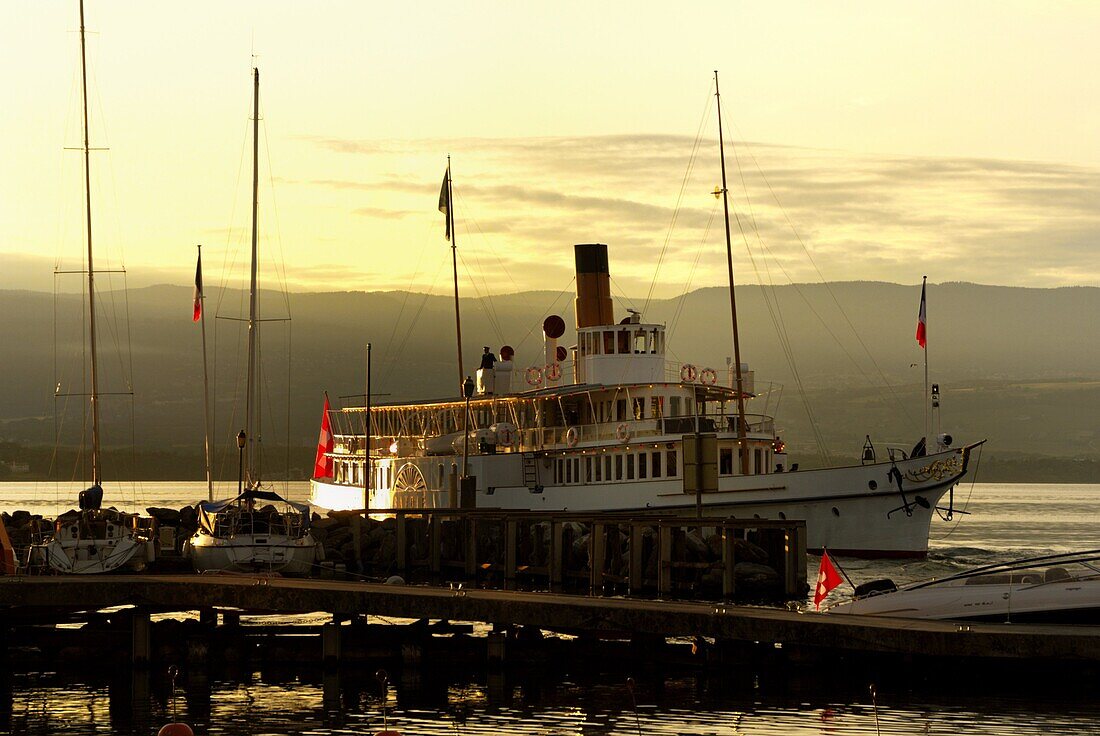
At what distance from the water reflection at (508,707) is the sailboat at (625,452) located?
72.8 ft

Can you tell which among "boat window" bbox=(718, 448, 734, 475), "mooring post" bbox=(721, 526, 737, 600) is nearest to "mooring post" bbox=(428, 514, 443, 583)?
"mooring post" bbox=(721, 526, 737, 600)

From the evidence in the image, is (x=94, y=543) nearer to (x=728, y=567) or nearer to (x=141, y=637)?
(x=141, y=637)

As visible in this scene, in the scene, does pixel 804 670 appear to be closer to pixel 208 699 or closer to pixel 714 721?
pixel 714 721

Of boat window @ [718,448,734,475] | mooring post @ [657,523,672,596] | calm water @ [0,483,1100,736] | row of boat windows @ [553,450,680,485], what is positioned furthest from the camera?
boat window @ [718,448,734,475]

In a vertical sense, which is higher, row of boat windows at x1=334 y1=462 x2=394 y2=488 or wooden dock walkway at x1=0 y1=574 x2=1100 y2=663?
row of boat windows at x1=334 y1=462 x2=394 y2=488

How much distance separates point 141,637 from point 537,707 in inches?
364

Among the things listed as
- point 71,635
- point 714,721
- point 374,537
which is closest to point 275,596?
point 71,635

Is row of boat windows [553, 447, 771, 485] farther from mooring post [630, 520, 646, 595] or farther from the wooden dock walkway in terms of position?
the wooden dock walkway

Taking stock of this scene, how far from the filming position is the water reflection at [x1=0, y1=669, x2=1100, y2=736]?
26.0 meters

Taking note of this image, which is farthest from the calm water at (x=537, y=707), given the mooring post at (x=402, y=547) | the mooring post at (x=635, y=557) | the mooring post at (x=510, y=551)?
the mooring post at (x=402, y=547)

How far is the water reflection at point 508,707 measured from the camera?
1025 inches

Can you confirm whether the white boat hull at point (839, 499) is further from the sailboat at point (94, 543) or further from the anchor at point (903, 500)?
the sailboat at point (94, 543)

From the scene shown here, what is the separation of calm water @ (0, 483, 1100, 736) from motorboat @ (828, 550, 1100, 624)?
152 centimetres

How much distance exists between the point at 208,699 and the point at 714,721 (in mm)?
10314
